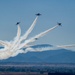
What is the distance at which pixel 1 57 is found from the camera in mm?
63312

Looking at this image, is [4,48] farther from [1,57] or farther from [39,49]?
[39,49]

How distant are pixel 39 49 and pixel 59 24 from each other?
10065 mm

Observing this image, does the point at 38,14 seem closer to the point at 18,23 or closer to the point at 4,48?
the point at 18,23

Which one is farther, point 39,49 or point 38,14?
point 39,49

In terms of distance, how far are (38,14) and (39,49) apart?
33.7 feet

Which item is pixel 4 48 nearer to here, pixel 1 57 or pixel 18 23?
pixel 1 57

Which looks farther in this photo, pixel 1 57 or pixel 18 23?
pixel 1 57

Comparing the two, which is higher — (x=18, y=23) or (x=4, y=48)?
(x=18, y=23)

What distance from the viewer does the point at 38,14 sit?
56.2 metres

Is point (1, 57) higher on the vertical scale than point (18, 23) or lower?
lower

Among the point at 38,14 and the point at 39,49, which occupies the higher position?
the point at 38,14

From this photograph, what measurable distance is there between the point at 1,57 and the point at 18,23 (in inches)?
382

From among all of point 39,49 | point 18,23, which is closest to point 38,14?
point 18,23

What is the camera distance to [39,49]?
210 feet
